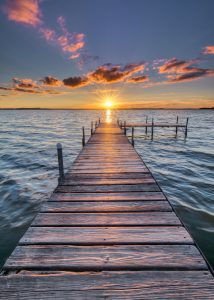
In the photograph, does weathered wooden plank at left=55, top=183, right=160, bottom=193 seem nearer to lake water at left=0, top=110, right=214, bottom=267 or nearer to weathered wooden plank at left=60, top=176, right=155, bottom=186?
weathered wooden plank at left=60, top=176, right=155, bottom=186

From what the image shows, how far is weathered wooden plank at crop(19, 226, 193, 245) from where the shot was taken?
268cm

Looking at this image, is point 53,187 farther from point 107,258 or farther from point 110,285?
point 110,285

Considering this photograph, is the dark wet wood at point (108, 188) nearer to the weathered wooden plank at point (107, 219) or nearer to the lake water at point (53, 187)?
the weathered wooden plank at point (107, 219)

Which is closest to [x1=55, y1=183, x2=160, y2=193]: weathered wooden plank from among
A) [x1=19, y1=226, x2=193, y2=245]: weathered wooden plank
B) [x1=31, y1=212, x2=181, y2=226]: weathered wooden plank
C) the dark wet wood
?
the dark wet wood

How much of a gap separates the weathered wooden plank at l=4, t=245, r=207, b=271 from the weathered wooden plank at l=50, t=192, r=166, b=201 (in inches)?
60.6

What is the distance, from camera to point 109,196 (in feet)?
14.0

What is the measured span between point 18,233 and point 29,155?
10.1 metres

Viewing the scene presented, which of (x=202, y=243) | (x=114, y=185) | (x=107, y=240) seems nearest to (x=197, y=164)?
(x=202, y=243)

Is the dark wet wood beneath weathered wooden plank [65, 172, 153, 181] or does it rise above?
above

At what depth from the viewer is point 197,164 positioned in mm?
12203

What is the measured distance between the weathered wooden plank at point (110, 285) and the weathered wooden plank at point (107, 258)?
0.28ft

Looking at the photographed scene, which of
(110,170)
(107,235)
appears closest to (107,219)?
(107,235)

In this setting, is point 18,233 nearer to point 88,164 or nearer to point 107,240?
point 88,164

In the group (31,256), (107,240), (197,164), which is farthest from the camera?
(197,164)
